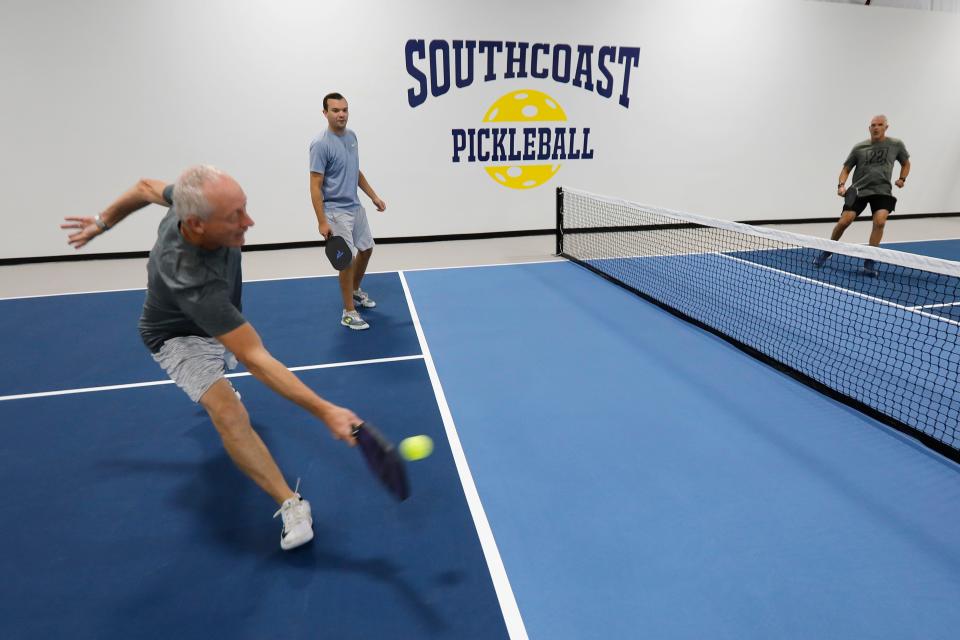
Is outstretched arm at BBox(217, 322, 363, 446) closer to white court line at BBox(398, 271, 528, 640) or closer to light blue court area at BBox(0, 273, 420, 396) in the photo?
white court line at BBox(398, 271, 528, 640)

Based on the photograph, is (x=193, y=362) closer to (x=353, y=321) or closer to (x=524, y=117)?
(x=353, y=321)

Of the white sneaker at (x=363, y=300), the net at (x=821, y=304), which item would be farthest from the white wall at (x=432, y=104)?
the white sneaker at (x=363, y=300)

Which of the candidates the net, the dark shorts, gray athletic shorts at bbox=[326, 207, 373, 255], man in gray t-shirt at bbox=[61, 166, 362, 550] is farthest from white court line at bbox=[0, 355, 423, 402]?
the dark shorts

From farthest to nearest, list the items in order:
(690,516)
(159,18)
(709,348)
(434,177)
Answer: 1. (434,177)
2. (159,18)
3. (709,348)
4. (690,516)

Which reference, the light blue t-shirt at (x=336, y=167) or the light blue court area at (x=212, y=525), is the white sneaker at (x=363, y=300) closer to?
the light blue t-shirt at (x=336, y=167)

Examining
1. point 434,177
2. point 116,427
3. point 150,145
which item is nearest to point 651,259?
point 434,177

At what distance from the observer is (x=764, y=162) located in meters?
9.06

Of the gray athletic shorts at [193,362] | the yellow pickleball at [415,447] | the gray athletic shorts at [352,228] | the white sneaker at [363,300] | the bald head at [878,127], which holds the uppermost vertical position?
the bald head at [878,127]

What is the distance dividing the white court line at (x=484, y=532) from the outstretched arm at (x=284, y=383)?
32.2 inches

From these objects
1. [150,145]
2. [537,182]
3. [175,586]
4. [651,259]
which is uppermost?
[150,145]

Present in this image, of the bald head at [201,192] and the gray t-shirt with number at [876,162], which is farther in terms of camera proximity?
the gray t-shirt with number at [876,162]

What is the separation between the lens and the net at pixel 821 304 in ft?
10.0

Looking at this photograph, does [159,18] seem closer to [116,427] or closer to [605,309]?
A: [116,427]

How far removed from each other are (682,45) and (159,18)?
7604 millimetres
